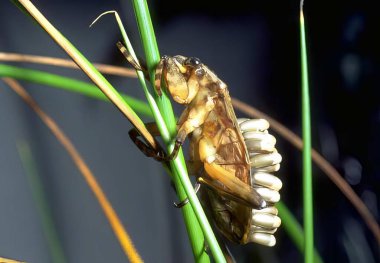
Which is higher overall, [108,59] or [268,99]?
[108,59]

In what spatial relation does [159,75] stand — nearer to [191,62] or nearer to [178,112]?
[191,62]

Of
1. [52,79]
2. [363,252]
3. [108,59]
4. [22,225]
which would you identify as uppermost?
[108,59]

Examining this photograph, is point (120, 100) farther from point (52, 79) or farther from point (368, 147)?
point (368, 147)

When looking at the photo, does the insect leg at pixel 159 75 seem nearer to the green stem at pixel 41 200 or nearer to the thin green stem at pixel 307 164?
the thin green stem at pixel 307 164

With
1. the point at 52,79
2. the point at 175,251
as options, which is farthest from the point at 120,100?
the point at 175,251

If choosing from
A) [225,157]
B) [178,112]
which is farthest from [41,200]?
[225,157]

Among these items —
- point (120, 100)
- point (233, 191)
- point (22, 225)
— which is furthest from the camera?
point (22, 225)

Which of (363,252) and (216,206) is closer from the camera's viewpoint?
(216,206)
